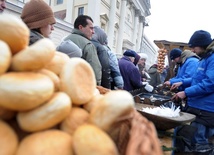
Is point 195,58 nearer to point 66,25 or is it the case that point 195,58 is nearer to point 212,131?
point 212,131

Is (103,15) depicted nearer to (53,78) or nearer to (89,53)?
(89,53)

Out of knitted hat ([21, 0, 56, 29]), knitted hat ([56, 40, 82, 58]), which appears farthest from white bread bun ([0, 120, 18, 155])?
knitted hat ([56, 40, 82, 58])

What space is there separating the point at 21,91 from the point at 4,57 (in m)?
0.09

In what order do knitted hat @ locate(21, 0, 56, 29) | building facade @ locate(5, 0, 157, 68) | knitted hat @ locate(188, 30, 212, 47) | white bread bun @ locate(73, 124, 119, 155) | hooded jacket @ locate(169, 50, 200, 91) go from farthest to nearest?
building facade @ locate(5, 0, 157, 68) < hooded jacket @ locate(169, 50, 200, 91) < knitted hat @ locate(188, 30, 212, 47) < knitted hat @ locate(21, 0, 56, 29) < white bread bun @ locate(73, 124, 119, 155)

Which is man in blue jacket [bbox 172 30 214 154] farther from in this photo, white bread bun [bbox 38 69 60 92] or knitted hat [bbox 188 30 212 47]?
white bread bun [bbox 38 69 60 92]

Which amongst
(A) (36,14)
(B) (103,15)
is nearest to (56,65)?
(A) (36,14)

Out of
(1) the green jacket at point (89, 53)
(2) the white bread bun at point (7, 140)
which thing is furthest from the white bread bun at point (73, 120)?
(1) the green jacket at point (89, 53)

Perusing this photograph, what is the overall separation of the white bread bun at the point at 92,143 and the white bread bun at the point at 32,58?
197 mm

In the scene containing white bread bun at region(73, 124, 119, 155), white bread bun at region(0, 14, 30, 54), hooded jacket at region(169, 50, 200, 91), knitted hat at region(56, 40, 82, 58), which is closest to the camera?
white bread bun at region(73, 124, 119, 155)

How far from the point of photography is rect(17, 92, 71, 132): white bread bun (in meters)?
0.49

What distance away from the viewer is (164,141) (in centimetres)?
147

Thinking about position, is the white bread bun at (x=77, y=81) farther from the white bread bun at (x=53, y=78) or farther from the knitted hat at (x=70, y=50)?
the knitted hat at (x=70, y=50)

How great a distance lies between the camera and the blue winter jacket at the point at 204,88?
6.20 feet

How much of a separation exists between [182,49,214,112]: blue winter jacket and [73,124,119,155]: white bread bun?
167 cm
